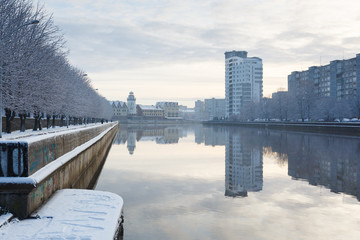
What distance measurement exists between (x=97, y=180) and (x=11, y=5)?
19.3 m

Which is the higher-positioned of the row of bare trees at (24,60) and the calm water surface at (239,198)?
the row of bare trees at (24,60)

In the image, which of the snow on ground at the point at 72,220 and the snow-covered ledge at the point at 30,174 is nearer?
the snow on ground at the point at 72,220

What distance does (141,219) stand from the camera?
12.9 metres

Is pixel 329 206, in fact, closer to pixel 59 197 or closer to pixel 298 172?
pixel 298 172

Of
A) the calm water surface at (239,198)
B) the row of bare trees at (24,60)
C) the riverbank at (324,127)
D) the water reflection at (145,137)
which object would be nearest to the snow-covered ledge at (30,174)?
the calm water surface at (239,198)

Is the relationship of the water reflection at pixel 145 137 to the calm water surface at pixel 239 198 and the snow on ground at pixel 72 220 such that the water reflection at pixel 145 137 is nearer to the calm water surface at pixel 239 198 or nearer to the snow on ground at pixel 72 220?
the calm water surface at pixel 239 198

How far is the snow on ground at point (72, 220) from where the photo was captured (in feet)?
24.9

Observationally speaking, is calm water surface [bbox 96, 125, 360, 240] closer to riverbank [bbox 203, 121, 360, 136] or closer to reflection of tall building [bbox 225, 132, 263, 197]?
reflection of tall building [bbox 225, 132, 263, 197]

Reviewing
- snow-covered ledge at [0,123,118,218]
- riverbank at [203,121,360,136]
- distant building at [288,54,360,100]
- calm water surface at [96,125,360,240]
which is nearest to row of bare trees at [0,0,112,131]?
calm water surface at [96,125,360,240]

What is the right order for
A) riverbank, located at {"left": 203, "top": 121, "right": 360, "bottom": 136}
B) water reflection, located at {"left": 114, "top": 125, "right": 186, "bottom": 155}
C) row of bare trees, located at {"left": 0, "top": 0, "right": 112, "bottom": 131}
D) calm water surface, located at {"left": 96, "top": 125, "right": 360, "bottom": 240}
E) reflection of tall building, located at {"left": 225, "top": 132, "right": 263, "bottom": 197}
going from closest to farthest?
calm water surface, located at {"left": 96, "top": 125, "right": 360, "bottom": 240}, reflection of tall building, located at {"left": 225, "top": 132, "right": 263, "bottom": 197}, row of bare trees, located at {"left": 0, "top": 0, "right": 112, "bottom": 131}, water reflection, located at {"left": 114, "top": 125, "right": 186, "bottom": 155}, riverbank, located at {"left": 203, "top": 121, "right": 360, "bottom": 136}

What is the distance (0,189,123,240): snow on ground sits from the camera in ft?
24.9

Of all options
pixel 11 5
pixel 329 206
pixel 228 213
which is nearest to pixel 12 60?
pixel 11 5

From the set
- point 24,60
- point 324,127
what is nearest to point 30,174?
point 24,60

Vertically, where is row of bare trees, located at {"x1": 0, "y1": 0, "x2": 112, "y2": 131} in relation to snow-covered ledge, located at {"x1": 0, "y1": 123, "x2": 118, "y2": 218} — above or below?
above
